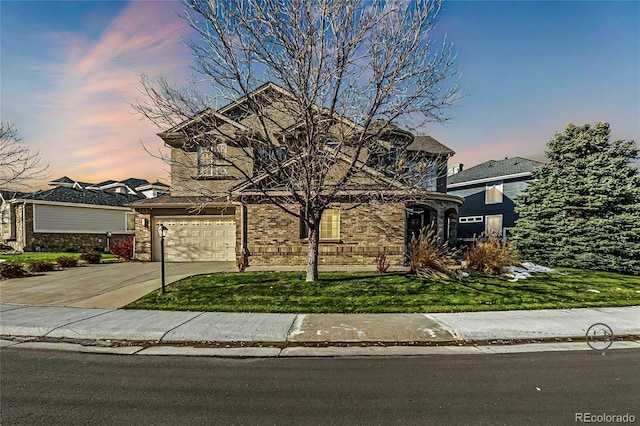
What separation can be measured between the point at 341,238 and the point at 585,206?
488 inches

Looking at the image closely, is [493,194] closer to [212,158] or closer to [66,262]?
[212,158]

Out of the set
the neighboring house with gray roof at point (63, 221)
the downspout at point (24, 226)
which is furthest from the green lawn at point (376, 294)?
the downspout at point (24, 226)

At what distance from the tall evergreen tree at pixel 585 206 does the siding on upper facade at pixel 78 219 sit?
93.3ft

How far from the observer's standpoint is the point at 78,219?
23781 mm

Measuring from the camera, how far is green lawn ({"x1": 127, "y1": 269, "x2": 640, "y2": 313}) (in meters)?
8.12

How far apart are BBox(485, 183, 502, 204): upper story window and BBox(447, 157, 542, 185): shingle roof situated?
81cm

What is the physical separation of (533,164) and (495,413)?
2502 centimetres

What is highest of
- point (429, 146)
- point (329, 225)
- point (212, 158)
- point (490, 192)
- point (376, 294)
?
point (429, 146)

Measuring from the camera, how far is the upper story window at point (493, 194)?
24547 millimetres

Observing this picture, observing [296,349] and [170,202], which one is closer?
[296,349]

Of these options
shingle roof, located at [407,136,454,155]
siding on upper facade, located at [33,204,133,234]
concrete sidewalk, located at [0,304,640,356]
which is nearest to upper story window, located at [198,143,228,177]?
concrete sidewalk, located at [0,304,640,356]

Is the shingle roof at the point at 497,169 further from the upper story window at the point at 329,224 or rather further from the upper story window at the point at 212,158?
the upper story window at the point at 212,158

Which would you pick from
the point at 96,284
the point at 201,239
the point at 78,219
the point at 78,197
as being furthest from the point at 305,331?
the point at 78,197

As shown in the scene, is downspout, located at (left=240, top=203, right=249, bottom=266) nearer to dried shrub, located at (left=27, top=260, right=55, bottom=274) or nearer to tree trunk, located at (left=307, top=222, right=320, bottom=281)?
tree trunk, located at (left=307, top=222, right=320, bottom=281)
